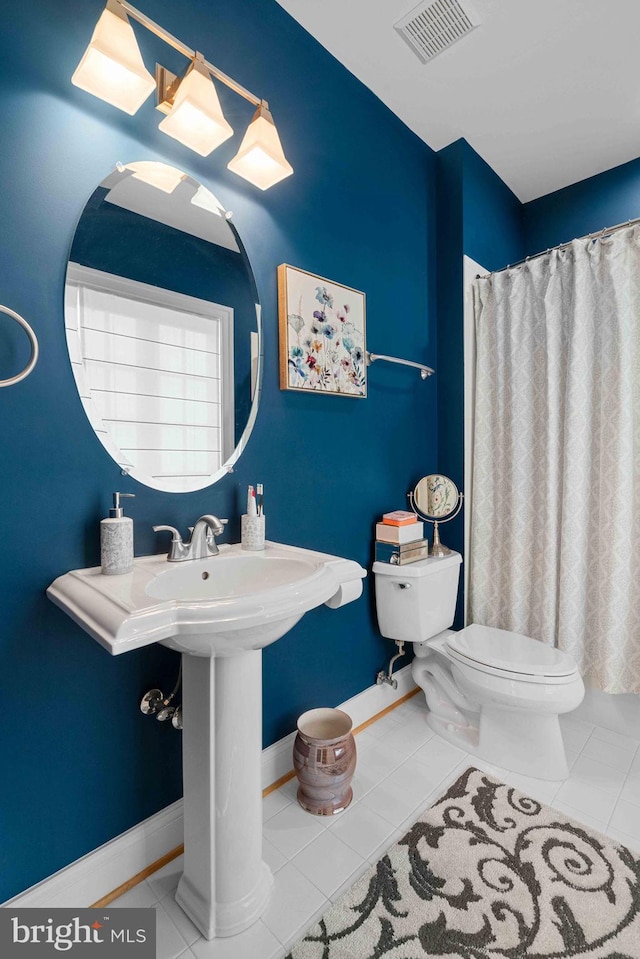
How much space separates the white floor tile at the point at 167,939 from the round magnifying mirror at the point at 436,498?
156cm

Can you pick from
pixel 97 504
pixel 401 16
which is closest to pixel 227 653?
pixel 97 504

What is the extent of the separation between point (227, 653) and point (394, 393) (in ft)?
4.74

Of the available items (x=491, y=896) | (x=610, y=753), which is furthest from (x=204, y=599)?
(x=610, y=753)

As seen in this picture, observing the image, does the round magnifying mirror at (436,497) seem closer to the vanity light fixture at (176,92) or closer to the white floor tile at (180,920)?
the vanity light fixture at (176,92)

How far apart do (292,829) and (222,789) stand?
1.65 ft

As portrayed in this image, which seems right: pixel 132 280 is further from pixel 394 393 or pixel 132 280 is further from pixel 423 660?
pixel 423 660

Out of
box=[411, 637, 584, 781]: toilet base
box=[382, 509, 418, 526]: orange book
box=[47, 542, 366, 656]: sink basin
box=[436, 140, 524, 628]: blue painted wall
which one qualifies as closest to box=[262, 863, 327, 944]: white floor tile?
box=[47, 542, 366, 656]: sink basin

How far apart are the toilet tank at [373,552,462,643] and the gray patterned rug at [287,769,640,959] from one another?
0.63 metres

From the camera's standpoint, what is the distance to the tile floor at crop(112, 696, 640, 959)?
1.12 m

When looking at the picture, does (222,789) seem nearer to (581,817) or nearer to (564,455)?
(581,817)

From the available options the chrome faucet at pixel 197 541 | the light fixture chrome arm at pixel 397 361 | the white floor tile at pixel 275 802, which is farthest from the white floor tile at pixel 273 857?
the light fixture chrome arm at pixel 397 361

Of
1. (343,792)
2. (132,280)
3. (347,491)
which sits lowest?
(343,792)

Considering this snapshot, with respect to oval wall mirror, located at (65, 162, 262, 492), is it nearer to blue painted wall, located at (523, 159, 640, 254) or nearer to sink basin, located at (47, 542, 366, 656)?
sink basin, located at (47, 542, 366, 656)

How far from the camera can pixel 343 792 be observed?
1512mm
